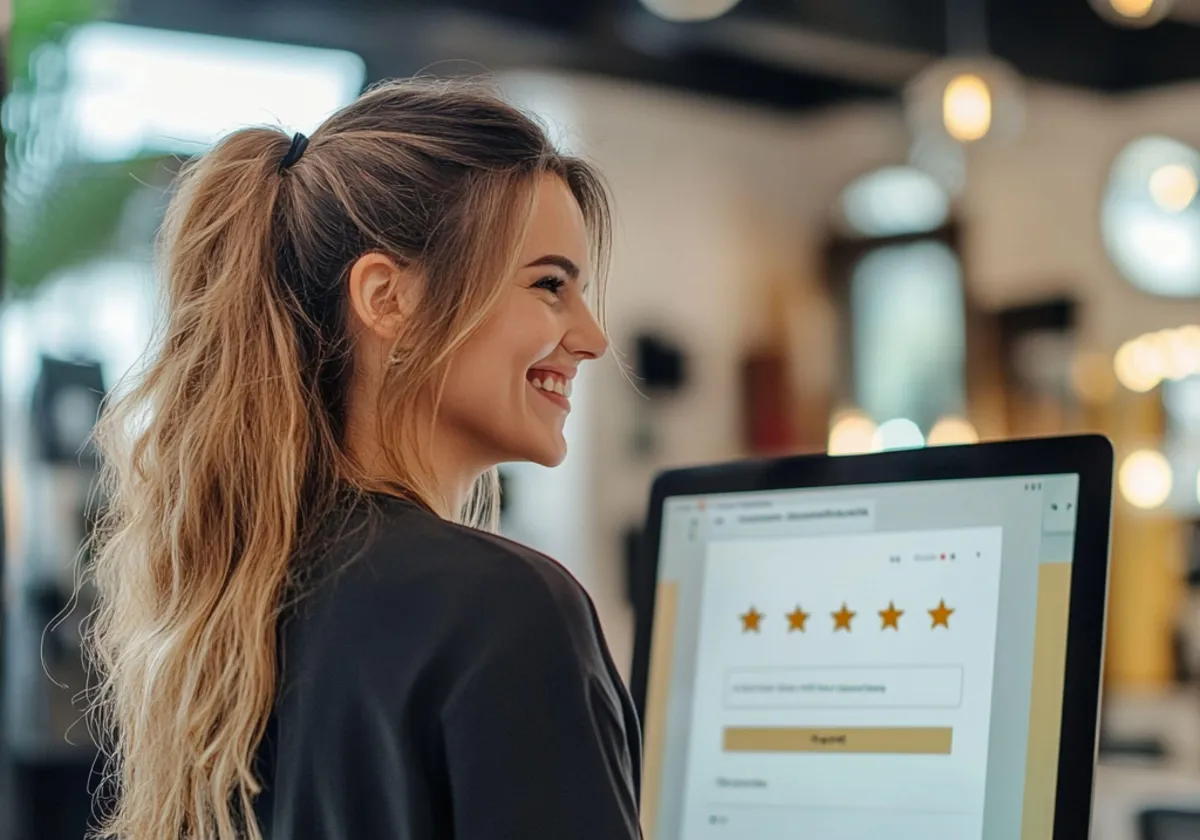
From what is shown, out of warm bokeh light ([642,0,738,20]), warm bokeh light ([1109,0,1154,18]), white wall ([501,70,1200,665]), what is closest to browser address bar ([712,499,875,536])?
warm bokeh light ([642,0,738,20])

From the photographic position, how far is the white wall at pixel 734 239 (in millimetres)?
6773

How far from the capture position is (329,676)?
3.13ft

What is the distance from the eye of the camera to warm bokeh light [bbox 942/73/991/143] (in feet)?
16.1

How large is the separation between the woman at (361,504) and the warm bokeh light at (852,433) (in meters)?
6.16

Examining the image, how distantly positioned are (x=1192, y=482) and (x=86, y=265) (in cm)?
441

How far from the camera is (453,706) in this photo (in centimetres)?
90

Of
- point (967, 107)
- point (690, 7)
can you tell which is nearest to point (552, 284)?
point (690, 7)

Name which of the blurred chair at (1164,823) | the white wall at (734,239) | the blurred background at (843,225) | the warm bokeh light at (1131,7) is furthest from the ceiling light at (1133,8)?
the white wall at (734,239)

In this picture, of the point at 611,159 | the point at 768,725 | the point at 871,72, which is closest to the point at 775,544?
the point at 768,725

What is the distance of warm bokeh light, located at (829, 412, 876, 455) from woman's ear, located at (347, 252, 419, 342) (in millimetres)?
6196

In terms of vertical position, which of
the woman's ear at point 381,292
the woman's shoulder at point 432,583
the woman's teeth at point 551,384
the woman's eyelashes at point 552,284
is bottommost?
the woman's shoulder at point 432,583

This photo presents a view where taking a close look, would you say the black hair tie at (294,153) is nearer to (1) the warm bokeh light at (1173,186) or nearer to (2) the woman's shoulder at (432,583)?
(2) the woman's shoulder at (432,583)

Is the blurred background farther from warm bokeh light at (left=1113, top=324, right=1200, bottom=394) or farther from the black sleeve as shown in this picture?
the black sleeve

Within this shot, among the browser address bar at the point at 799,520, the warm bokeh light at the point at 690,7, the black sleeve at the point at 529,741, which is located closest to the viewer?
the black sleeve at the point at 529,741
